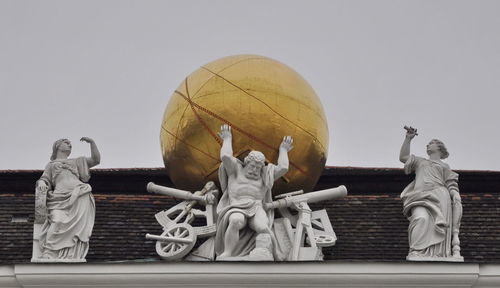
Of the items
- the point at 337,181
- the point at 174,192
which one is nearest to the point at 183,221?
the point at 174,192

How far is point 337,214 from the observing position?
1495 inches

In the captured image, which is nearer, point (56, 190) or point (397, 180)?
point (56, 190)

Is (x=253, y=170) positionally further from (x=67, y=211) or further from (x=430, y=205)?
(x=67, y=211)

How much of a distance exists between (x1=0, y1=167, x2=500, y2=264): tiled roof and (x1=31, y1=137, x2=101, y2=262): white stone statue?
758mm

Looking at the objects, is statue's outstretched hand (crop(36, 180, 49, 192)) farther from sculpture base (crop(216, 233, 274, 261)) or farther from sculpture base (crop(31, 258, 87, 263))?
sculpture base (crop(216, 233, 274, 261))

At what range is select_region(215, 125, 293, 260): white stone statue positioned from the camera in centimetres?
3531

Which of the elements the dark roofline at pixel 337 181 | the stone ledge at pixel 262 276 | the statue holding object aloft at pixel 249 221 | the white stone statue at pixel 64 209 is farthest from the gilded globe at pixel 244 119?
the dark roofline at pixel 337 181

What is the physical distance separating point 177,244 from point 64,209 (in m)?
1.56

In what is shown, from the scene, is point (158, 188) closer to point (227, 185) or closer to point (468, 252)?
point (227, 185)

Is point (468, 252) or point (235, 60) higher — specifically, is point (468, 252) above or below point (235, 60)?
below
